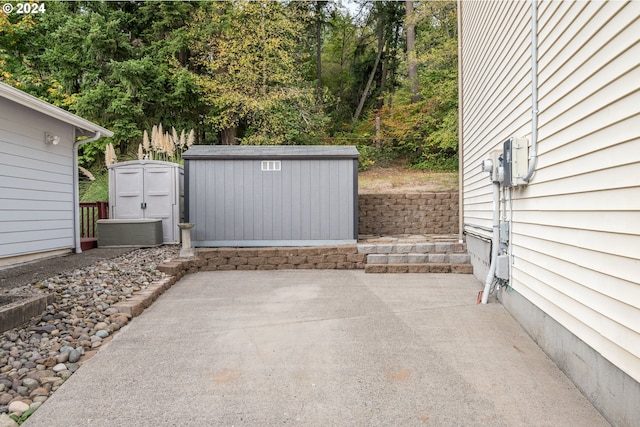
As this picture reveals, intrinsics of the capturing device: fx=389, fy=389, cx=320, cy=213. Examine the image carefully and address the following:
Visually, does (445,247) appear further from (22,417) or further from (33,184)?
(33,184)

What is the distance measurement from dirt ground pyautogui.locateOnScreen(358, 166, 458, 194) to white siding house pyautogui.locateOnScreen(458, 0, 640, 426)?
649 centimetres

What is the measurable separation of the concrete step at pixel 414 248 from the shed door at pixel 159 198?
13.5 feet

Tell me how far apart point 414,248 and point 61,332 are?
15.6 ft

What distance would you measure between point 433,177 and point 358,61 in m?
8.90

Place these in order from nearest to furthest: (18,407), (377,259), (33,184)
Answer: (18,407)
(33,184)
(377,259)

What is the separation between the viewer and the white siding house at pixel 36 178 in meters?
5.27

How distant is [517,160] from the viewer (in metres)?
3.38

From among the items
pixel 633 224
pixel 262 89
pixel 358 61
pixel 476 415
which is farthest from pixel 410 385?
pixel 358 61

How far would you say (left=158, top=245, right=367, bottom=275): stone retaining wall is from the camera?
248 inches

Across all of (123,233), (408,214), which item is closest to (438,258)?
(408,214)

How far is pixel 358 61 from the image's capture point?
1830 cm

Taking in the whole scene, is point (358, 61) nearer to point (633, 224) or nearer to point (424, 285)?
point (424, 285)

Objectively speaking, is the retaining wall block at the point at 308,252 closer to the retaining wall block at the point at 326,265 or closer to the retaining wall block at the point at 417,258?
the retaining wall block at the point at 326,265

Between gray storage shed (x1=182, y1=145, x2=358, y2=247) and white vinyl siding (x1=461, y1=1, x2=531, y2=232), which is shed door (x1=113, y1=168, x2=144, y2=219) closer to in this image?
gray storage shed (x1=182, y1=145, x2=358, y2=247)
